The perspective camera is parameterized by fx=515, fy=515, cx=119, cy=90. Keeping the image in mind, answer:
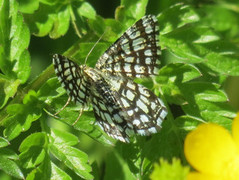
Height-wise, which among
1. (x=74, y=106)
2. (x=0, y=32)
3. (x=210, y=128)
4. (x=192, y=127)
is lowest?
(x=192, y=127)

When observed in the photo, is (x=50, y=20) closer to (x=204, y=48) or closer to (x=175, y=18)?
(x=175, y=18)

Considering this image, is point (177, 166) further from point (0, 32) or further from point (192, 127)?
point (0, 32)

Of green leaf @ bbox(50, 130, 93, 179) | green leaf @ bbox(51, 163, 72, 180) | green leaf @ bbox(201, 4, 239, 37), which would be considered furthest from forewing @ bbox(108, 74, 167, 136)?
green leaf @ bbox(201, 4, 239, 37)

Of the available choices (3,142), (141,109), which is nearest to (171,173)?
(141,109)

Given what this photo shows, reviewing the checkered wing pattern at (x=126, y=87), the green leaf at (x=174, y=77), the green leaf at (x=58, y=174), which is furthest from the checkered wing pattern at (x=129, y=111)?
the green leaf at (x=58, y=174)

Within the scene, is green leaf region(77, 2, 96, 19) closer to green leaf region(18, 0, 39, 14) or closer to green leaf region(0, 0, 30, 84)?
green leaf region(18, 0, 39, 14)

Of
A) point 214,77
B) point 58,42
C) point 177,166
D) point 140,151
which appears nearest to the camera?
point 177,166

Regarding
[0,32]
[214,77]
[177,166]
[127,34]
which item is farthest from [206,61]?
[0,32]
